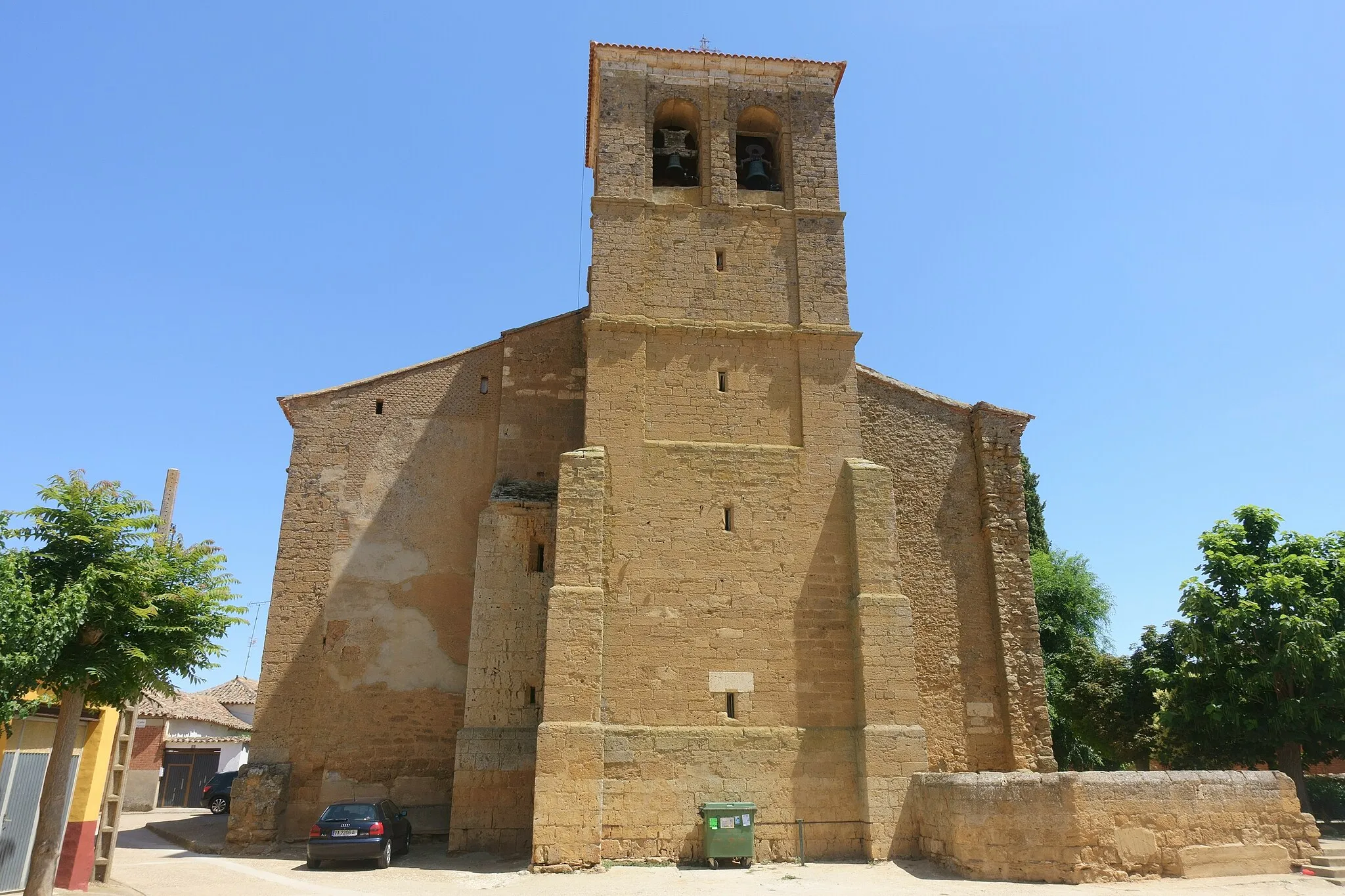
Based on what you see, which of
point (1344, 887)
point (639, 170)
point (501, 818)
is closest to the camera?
point (1344, 887)

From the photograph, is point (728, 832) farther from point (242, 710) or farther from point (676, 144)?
point (242, 710)

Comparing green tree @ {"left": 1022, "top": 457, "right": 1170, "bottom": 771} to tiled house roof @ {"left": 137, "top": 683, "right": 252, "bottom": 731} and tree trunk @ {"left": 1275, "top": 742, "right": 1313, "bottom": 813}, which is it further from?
tiled house roof @ {"left": 137, "top": 683, "right": 252, "bottom": 731}

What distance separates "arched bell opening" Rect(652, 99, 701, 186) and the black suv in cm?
1698

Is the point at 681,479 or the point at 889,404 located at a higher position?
the point at 889,404

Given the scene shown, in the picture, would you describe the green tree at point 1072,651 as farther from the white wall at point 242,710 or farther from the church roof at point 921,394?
the white wall at point 242,710

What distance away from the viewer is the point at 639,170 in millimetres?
16672

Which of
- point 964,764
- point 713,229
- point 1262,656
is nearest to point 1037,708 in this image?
point 964,764

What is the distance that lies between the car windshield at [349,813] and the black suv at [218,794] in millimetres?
10367

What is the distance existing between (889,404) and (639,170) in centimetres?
642

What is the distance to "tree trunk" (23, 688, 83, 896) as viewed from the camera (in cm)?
923

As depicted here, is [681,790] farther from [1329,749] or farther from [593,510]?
[1329,749]

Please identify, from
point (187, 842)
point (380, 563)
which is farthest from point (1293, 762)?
point (187, 842)

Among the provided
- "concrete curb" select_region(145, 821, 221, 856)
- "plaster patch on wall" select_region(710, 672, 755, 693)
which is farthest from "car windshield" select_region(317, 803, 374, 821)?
"plaster patch on wall" select_region(710, 672, 755, 693)

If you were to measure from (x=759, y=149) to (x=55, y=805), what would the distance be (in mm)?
14951
